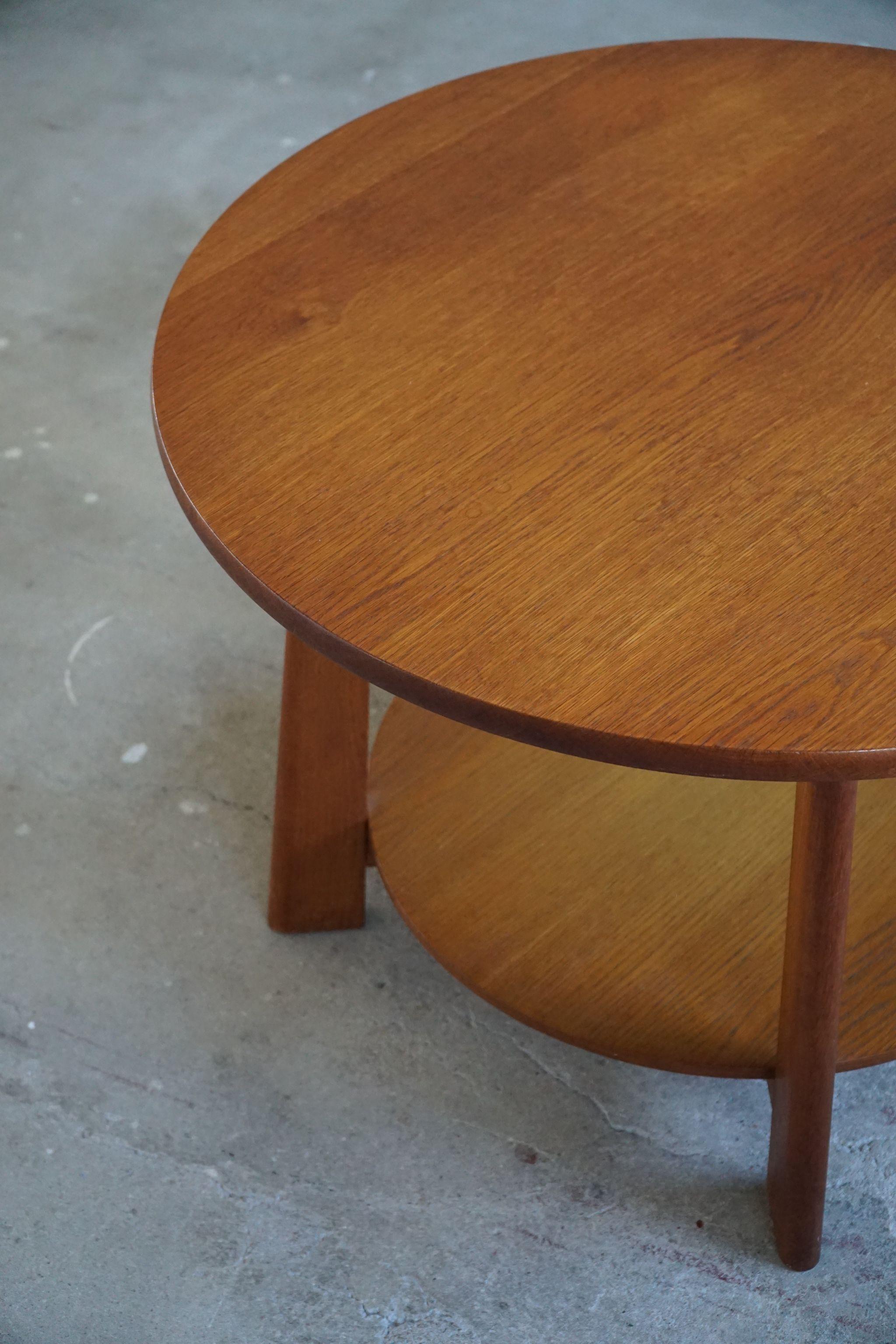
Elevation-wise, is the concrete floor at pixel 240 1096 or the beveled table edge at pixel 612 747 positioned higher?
the beveled table edge at pixel 612 747

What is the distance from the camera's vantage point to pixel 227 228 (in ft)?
3.82

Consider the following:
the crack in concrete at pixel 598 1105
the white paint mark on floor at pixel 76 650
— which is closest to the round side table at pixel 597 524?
the crack in concrete at pixel 598 1105

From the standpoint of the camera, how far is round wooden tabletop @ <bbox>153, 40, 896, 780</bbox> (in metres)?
0.79

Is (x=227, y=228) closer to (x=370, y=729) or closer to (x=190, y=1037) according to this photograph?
(x=370, y=729)

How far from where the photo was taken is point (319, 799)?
4.20 ft

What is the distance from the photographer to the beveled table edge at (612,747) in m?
0.74

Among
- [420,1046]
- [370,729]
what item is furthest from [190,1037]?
[370,729]

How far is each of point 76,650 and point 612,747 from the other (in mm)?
1098

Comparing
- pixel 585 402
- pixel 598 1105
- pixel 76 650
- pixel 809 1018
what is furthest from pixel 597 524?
pixel 76 650

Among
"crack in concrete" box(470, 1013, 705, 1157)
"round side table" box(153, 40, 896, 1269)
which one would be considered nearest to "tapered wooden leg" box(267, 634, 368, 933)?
"round side table" box(153, 40, 896, 1269)

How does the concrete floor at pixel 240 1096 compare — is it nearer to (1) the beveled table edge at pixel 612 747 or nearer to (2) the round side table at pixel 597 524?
(2) the round side table at pixel 597 524

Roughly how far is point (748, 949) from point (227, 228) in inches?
31.1

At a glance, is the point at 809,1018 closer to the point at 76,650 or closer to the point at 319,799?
the point at 319,799

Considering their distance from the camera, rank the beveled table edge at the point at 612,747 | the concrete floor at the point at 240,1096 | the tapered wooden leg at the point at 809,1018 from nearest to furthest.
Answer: the beveled table edge at the point at 612,747 → the tapered wooden leg at the point at 809,1018 → the concrete floor at the point at 240,1096
